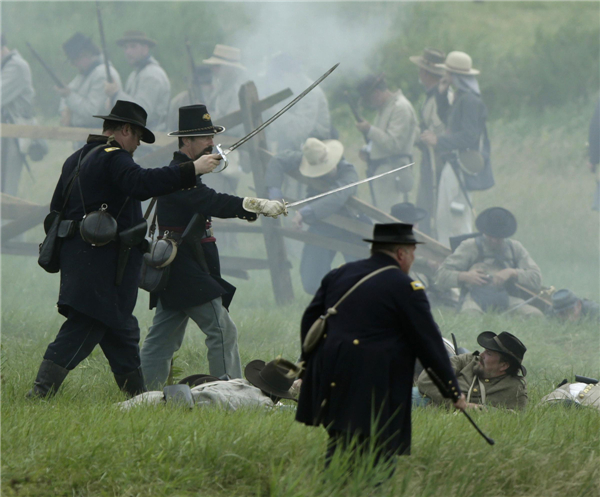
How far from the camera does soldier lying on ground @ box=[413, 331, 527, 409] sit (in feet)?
18.5

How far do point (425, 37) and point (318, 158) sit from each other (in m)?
9.73

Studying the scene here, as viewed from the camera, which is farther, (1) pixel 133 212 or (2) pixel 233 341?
(2) pixel 233 341

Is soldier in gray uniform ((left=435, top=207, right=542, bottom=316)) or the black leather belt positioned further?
soldier in gray uniform ((left=435, top=207, right=542, bottom=316))

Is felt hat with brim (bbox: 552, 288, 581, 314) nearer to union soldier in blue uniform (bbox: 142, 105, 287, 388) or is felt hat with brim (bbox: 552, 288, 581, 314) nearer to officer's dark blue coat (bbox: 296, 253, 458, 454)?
union soldier in blue uniform (bbox: 142, 105, 287, 388)

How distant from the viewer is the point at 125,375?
206 inches

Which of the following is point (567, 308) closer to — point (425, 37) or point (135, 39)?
point (135, 39)

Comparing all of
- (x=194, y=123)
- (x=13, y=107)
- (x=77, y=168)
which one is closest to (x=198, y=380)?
(x=77, y=168)

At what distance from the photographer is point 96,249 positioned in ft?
16.2

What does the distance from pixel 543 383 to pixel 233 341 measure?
2.69 meters

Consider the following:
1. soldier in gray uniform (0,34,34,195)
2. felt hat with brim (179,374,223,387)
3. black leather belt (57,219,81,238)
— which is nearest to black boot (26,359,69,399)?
black leather belt (57,219,81,238)

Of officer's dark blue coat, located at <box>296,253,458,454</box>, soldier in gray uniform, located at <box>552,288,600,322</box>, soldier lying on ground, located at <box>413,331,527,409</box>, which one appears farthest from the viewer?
soldier in gray uniform, located at <box>552,288,600,322</box>

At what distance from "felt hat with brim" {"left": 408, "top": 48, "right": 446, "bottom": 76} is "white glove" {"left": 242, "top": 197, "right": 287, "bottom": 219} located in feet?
29.4

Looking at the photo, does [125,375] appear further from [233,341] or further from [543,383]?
[543,383]

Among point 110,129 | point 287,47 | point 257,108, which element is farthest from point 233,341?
point 287,47
